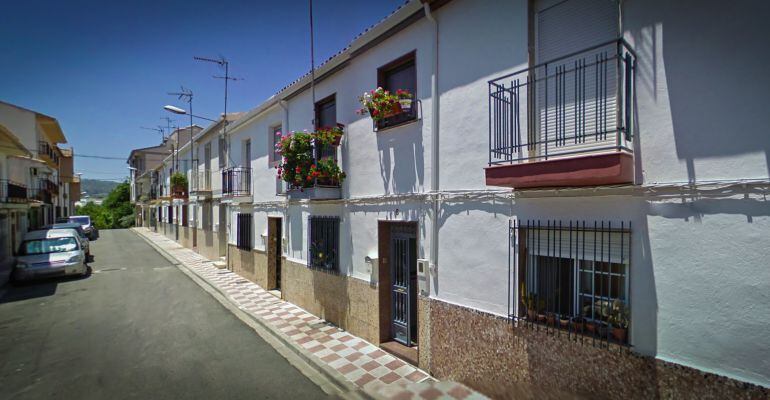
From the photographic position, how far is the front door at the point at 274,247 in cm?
1118

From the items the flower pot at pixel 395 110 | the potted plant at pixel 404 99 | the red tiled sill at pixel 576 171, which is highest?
the potted plant at pixel 404 99

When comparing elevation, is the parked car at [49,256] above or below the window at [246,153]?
below

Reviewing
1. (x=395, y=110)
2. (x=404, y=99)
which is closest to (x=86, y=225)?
(x=395, y=110)

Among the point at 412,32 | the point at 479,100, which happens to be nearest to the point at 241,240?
the point at 412,32

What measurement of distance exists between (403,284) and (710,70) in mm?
5052

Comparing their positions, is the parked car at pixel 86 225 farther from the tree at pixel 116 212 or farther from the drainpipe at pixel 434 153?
the drainpipe at pixel 434 153

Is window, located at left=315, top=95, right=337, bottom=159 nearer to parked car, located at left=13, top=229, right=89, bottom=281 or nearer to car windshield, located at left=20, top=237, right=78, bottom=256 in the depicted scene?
Answer: parked car, located at left=13, top=229, right=89, bottom=281

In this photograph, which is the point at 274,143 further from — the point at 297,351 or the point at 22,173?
the point at 22,173

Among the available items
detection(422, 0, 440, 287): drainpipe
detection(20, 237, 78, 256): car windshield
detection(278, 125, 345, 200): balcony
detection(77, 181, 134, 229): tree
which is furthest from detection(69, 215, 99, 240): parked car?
detection(422, 0, 440, 287): drainpipe

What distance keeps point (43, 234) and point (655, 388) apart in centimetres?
1869

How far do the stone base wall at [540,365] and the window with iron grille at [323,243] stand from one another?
9.14 ft

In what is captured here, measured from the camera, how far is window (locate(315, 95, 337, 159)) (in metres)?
8.05

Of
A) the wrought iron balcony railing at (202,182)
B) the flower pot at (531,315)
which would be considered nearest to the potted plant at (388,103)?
the flower pot at (531,315)

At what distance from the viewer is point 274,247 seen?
37.3ft
